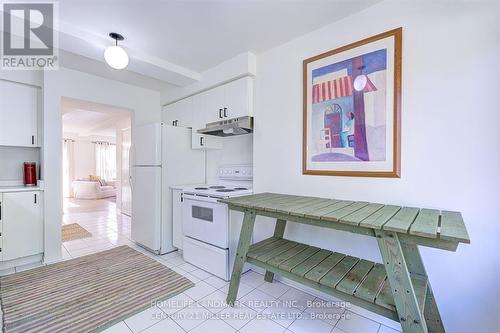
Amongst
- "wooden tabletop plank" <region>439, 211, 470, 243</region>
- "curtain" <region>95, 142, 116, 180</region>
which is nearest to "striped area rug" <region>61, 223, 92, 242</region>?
"wooden tabletop plank" <region>439, 211, 470, 243</region>

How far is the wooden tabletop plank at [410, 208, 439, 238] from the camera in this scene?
3.33 feet

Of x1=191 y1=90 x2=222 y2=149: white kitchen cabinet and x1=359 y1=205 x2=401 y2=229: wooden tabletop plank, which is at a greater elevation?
x1=191 y1=90 x2=222 y2=149: white kitchen cabinet

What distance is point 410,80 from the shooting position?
5.20ft

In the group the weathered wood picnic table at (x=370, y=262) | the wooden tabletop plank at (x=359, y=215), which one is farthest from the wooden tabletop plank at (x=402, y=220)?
the wooden tabletop plank at (x=359, y=215)

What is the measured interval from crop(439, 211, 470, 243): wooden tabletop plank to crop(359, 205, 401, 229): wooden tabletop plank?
23cm

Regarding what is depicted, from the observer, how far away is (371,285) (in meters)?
1.35

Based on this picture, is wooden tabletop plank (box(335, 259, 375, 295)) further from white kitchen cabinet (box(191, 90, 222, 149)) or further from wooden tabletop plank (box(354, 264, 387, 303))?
white kitchen cabinet (box(191, 90, 222, 149))

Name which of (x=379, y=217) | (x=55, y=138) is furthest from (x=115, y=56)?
(x=379, y=217)

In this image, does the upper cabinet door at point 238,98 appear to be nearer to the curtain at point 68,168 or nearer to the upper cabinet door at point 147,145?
the upper cabinet door at point 147,145

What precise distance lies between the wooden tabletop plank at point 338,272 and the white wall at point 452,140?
20cm

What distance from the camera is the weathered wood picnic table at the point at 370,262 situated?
1104mm

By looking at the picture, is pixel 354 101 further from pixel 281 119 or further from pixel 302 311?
pixel 302 311

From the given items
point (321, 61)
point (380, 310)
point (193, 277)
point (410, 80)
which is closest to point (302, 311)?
point (380, 310)

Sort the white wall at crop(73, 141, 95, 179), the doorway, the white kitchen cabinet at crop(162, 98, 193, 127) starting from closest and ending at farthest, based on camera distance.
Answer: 1. the white kitchen cabinet at crop(162, 98, 193, 127)
2. the doorway
3. the white wall at crop(73, 141, 95, 179)
